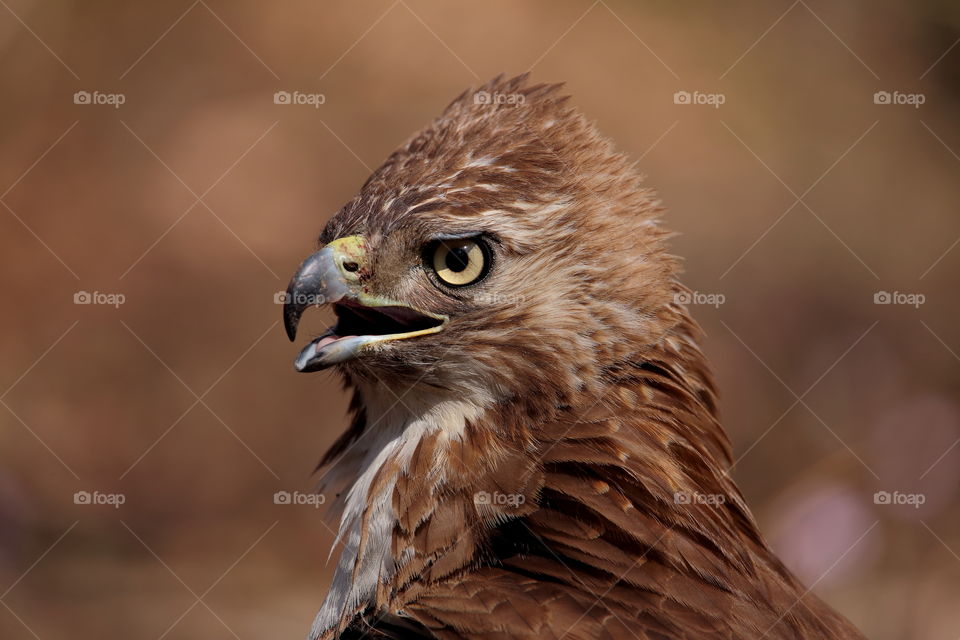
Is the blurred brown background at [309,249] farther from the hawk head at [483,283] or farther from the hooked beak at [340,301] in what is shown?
the hooked beak at [340,301]

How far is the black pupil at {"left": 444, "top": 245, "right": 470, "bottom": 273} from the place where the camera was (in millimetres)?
3625

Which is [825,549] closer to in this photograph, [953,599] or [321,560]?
[953,599]

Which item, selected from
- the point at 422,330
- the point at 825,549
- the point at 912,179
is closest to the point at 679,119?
the point at 912,179

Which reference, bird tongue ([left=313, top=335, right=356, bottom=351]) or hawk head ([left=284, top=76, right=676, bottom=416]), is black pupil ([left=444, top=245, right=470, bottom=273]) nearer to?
hawk head ([left=284, top=76, right=676, bottom=416])

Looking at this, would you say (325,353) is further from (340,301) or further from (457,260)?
(457,260)

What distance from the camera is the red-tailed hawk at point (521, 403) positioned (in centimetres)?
330

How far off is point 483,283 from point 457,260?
0.12 meters

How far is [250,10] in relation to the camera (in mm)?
12266

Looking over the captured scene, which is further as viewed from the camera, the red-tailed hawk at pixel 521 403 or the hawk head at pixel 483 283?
the hawk head at pixel 483 283

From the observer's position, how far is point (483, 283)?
3.65 metres

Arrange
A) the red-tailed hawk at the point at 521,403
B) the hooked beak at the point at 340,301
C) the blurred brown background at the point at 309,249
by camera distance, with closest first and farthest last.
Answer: the red-tailed hawk at the point at 521,403, the hooked beak at the point at 340,301, the blurred brown background at the point at 309,249

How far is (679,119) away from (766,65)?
1636mm

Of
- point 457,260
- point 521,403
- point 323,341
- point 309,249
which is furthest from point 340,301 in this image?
point 309,249

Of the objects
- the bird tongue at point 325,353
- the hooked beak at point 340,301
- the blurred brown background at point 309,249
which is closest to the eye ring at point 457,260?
the hooked beak at point 340,301
